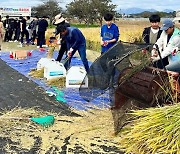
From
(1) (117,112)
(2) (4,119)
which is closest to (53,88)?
(2) (4,119)

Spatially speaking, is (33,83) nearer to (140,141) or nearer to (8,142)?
(8,142)

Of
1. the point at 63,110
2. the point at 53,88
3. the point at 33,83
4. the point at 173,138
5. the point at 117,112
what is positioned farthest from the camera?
the point at 33,83

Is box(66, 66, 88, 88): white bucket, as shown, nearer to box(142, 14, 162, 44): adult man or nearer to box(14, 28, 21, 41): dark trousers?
box(142, 14, 162, 44): adult man

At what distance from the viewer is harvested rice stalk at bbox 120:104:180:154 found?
3744 millimetres

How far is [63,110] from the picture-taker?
19.6 feet

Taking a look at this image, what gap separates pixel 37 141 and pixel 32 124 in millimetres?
583

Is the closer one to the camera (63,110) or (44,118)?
(44,118)

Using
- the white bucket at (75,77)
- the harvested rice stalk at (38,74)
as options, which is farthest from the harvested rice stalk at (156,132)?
the harvested rice stalk at (38,74)

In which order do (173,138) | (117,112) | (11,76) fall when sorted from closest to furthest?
(173,138)
(117,112)
(11,76)

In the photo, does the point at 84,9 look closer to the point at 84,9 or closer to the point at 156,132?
the point at 84,9

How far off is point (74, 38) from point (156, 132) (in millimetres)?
4512

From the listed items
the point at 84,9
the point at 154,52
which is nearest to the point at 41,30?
the point at 154,52

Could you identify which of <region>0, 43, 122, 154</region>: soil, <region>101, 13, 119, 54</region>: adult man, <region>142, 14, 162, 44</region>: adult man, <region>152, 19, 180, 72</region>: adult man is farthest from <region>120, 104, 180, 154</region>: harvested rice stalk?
<region>101, 13, 119, 54</region>: adult man

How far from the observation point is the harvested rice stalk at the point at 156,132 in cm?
374
